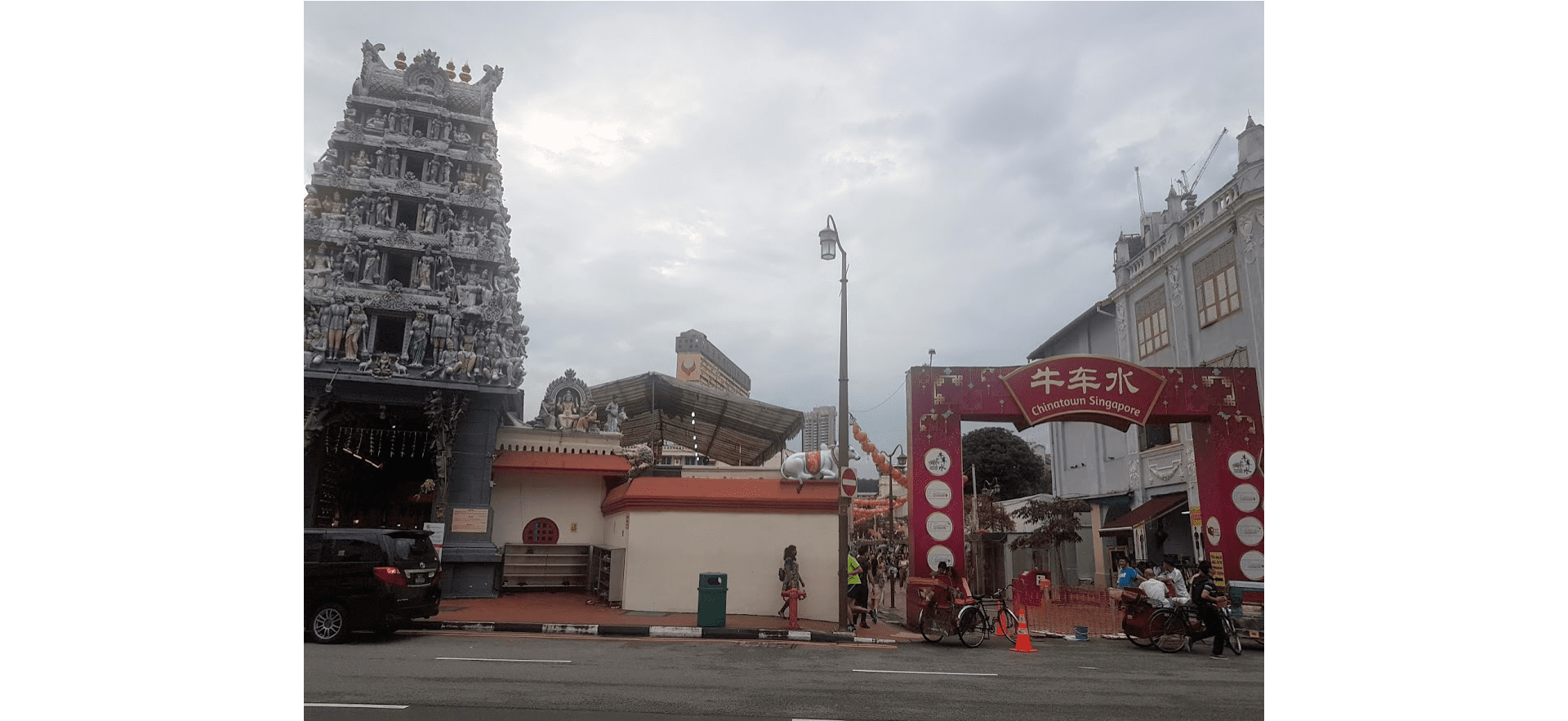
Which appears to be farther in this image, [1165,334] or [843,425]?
[1165,334]

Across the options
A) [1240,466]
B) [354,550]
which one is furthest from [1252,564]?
[354,550]

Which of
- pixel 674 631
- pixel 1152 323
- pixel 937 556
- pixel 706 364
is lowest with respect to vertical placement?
pixel 674 631

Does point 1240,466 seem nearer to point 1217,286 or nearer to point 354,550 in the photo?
point 1217,286

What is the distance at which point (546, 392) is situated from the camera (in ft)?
82.6

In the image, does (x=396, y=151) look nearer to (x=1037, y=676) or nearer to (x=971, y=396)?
(x=971, y=396)

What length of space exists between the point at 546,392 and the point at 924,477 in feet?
45.0

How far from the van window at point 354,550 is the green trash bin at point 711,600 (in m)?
5.25

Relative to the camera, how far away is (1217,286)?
2222 centimetres

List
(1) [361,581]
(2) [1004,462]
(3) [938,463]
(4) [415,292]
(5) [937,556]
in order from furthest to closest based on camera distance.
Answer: (2) [1004,462], (4) [415,292], (3) [938,463], (5) [937,556], (1) [361,581]

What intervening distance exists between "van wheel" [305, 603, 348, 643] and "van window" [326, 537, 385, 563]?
2.32 feet

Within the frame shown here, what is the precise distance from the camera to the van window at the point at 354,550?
1233cm

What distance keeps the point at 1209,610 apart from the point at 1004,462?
133 feet

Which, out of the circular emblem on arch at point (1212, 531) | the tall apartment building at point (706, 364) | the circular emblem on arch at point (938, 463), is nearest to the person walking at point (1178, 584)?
the circular emblem on arch at point (1212, 531)

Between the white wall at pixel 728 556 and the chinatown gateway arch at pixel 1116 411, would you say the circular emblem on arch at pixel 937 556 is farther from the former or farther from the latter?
the white wall at pixel 728 556
